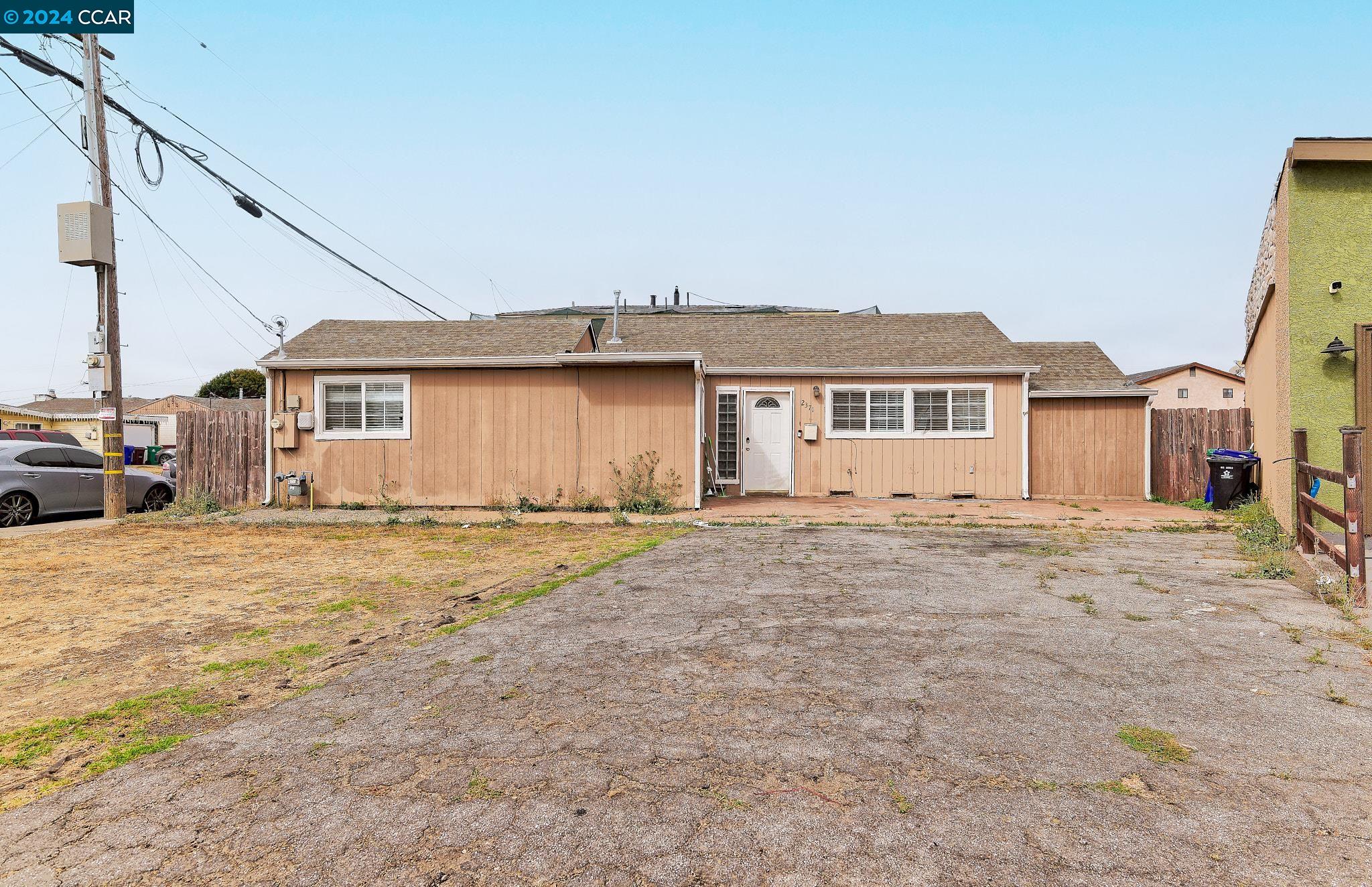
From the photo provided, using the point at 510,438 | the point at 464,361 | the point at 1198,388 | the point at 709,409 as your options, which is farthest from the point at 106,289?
the point at 1198,388

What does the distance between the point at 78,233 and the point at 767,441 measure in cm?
1259

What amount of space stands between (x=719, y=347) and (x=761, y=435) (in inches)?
95.5

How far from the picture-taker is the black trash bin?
12555mm

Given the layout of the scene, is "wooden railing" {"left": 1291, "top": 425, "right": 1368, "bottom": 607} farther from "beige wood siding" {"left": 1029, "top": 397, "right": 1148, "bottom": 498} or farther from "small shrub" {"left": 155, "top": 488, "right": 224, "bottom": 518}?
"small shrub" {"left": 155, "top": 488, "right": 224, "bottom": 518}

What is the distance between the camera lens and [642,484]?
1278 cm

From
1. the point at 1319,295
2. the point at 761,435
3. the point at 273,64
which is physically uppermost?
the point at 273,64

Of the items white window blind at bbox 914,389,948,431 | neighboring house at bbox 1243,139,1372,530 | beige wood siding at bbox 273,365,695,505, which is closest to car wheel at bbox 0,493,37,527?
beige wood siding at bbox 273,365,695,505

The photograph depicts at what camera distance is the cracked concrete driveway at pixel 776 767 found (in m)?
2.16

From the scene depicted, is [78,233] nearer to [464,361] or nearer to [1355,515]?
[464,361]

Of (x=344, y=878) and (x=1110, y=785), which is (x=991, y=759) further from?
(x=344, y=878)

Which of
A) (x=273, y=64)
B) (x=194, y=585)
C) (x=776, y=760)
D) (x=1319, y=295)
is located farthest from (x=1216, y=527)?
(x=273, y=64)

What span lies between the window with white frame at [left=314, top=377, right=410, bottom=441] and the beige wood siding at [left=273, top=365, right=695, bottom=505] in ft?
0.39

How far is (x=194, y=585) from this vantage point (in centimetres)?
682

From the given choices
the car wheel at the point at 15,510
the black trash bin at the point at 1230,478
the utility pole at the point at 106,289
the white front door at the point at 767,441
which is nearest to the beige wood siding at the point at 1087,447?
the black trash bin at the point at 1230,478
